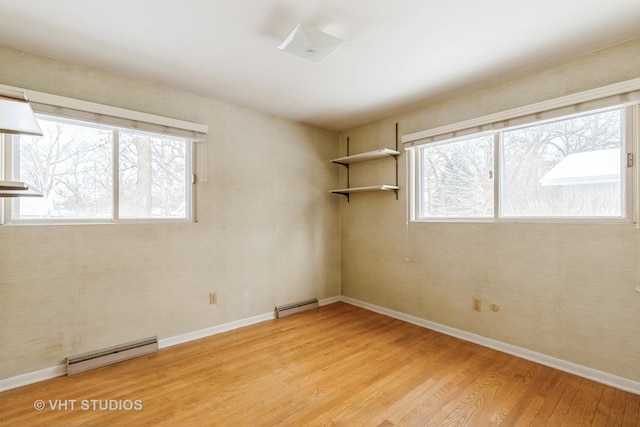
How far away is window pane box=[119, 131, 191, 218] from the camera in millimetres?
2760

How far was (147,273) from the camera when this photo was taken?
2814mm

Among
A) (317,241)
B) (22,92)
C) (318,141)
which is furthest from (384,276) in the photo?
(22,92)

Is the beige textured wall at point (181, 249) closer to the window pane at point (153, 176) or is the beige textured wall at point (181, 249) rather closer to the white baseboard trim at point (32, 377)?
the white baseboard trim at point (32, 377)

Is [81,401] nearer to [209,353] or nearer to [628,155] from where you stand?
[209,353]

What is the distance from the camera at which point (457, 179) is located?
125 inches

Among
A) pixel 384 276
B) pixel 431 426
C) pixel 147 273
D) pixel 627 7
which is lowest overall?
pixel 431 426

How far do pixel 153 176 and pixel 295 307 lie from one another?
2.20 metres

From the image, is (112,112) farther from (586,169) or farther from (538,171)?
(586,169)

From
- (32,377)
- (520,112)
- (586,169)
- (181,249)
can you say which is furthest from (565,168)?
(32,377)

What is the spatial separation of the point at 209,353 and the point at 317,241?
1.93 meters

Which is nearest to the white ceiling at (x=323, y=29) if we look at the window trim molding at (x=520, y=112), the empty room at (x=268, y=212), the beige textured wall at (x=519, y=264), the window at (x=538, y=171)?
the empty room at (x=268, y=212)

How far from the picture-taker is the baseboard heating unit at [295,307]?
3699 mm

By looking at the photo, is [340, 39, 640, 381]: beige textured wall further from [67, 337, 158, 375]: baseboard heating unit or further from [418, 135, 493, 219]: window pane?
[67, 337, 158, 375]: baseboard heating unit

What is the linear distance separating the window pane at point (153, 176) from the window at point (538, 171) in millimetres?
2544
